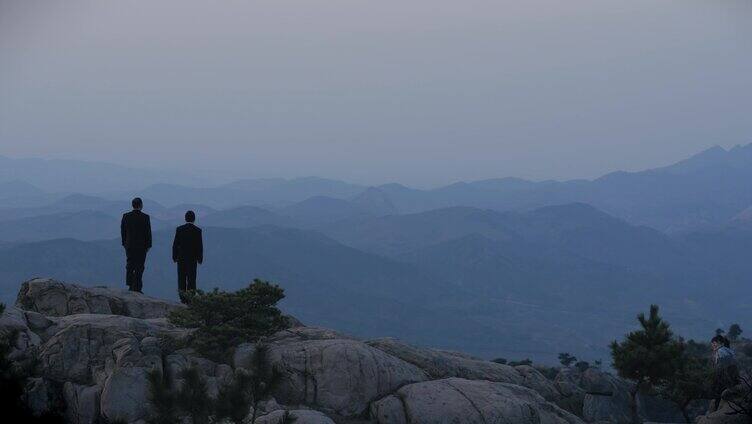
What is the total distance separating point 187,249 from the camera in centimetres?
2339

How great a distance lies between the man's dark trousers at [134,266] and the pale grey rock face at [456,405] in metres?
9.78

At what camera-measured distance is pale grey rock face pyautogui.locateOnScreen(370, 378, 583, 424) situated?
59.6 feet

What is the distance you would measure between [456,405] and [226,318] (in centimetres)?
656

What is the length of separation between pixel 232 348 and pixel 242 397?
6344mm

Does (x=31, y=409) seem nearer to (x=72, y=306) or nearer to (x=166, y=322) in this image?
(x=166, y=322)

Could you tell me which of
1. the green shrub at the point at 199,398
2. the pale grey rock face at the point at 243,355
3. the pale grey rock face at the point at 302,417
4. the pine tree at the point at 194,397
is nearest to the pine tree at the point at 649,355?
the pale grey rock face at the point at 302,417

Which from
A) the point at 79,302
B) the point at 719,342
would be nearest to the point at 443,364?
the point at 719,342

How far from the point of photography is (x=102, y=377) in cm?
1820

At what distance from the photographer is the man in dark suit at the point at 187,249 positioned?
23.3m

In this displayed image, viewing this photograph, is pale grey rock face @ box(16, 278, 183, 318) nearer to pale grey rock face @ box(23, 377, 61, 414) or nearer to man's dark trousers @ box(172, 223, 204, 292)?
man's dark trousers @ box(172, 223, 204, 292)

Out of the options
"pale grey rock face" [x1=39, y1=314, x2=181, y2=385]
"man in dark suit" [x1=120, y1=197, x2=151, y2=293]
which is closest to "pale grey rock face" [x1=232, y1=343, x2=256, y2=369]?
"pale grey rock face" [x1=39, y1=314, x2=181, y2=385]

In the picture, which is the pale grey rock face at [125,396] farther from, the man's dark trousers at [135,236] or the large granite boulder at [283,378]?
the man's dark trousers at [135,236]

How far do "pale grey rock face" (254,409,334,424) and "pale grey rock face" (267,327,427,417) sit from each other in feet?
3.67

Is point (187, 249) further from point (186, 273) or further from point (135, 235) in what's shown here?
point (135, 235)
